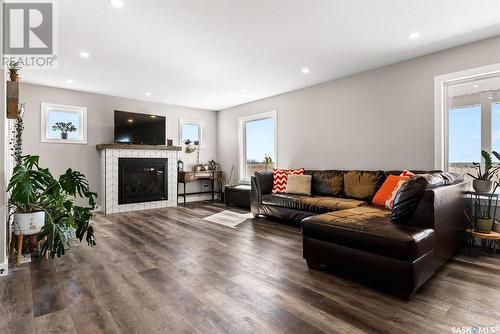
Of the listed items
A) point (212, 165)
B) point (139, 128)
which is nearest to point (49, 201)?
point (139, 128)

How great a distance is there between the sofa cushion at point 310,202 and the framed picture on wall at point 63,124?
4.09m

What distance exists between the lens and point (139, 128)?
575cm

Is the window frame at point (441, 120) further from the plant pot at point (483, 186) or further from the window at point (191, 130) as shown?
the window at point (191, 130)

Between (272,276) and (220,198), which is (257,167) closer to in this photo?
(220,198)

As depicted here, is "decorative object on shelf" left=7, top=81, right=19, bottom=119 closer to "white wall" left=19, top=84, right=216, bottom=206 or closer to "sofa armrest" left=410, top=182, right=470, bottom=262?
"white wall" left=19, top=84, right=216, bottom=206

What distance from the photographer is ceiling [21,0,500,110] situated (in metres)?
2.52

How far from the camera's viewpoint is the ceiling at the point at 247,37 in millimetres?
2523

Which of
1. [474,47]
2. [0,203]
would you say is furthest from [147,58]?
[474,47]

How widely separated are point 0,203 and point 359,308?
3105mm

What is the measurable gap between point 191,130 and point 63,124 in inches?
112

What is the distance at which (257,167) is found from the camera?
6.40 metres

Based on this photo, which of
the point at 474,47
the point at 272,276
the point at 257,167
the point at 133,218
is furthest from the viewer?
the point at 257,167

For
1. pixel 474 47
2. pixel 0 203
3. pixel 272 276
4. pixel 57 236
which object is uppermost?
pixel 474 47

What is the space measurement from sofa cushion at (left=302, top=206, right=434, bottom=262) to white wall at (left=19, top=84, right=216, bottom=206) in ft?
16.4
